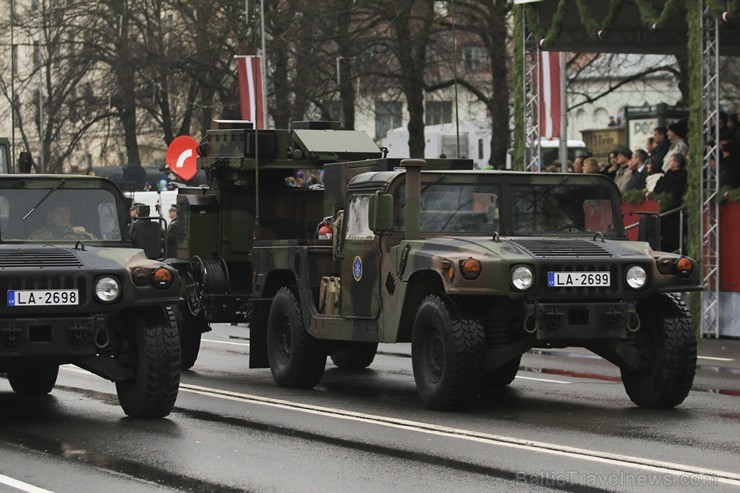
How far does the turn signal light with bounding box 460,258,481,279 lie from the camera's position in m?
12.4

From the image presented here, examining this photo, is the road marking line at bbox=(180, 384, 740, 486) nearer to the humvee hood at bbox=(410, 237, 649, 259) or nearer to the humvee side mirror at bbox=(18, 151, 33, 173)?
the humvee hood at bbox=(410, 237, 649, 259)

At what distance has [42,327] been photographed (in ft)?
38.7

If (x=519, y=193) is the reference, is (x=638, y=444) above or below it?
below

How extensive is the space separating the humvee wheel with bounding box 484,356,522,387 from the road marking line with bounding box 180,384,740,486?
7.25ft

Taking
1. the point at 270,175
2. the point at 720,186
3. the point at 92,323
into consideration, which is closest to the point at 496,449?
the point at 92,323

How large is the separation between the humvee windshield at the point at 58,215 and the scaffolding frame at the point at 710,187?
34.7ft

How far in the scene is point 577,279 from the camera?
1259 cm

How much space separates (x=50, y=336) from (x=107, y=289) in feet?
1.71

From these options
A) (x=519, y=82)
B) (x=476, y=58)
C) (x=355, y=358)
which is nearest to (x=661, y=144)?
(x=519, y=82)

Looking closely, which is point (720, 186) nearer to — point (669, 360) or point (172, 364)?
point (669, 360)

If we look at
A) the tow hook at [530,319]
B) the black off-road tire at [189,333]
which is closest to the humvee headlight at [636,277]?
the tow hook at [530,319]

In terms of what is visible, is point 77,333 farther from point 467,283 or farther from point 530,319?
point 530,319

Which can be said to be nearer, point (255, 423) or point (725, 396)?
point (255, 423)

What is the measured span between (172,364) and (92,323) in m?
0.69
